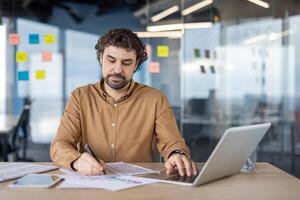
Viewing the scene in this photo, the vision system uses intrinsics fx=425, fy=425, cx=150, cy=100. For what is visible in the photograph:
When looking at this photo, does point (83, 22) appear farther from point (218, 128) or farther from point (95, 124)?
point (95, 124)

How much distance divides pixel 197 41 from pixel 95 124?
3460 mm

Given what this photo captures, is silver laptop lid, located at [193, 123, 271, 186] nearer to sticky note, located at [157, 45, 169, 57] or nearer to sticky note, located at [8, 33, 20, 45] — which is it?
sticky note, located at [157, 45, 169, 57]

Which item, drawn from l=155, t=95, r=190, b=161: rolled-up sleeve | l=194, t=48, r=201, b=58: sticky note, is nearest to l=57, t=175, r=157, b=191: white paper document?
l=155, t=95, r=190, b=161: rolled-up sleeve

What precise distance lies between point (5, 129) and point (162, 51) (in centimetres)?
203

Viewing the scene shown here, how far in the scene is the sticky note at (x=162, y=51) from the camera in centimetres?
516

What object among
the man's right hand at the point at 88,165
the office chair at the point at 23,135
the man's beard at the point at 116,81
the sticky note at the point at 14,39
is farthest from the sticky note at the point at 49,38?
the man's right hand at the point at 88,165

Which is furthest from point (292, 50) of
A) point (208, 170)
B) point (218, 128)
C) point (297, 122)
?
point (208, 170)

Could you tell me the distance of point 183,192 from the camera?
4.13 ft

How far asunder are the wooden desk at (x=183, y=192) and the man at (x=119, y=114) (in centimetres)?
45

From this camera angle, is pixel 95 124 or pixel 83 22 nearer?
pixel 95 124

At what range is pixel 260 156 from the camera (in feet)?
17.4

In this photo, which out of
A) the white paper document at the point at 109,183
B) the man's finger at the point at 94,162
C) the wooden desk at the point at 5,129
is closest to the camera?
the white paper document at the point at 109,183

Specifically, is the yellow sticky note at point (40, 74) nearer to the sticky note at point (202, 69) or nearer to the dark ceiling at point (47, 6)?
the dark ceiling at point (47, 6)

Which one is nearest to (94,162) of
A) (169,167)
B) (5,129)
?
(169,167)
